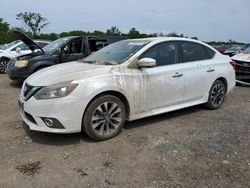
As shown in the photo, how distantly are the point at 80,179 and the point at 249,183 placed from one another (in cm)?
195

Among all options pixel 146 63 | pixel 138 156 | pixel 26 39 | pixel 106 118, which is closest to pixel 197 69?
pixel 146 63

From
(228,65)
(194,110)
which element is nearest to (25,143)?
(194,110)

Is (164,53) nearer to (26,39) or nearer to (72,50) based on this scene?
(72,50)

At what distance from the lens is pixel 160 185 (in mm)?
3227

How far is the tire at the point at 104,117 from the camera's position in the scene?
4.23 metres

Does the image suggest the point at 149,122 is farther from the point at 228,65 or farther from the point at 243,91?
the point at 243,91

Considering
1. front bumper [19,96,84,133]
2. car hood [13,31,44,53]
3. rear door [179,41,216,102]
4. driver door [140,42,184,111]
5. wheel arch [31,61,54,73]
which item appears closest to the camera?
front bumper [19,96,84,133]

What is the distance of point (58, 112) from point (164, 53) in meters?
2.29

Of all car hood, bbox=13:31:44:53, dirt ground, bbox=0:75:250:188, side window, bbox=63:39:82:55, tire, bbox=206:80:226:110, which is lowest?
dirt ground, bbox=0:75:250:188

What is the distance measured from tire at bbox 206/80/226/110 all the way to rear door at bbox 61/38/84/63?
181 inches

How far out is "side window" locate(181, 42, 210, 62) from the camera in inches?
218

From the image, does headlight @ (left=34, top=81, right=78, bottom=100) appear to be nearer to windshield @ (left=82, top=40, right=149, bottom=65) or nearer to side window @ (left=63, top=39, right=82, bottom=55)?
windshield @ (left=82, top=40, right=149, bottom=65)

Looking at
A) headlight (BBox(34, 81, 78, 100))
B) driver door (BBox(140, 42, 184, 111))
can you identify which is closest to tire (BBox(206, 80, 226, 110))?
driver door (BBox(140, 42, 184, 111))

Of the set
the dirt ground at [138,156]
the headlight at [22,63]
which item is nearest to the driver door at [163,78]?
the dirt ground at [138,156]
